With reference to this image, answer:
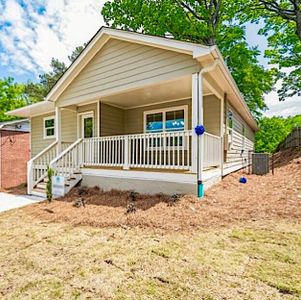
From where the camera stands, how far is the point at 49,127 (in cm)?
1236

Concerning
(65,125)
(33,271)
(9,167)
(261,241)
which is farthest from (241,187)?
(9,167)

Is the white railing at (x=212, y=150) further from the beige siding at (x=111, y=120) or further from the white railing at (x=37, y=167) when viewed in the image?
the white railing at (x=37, y=167)

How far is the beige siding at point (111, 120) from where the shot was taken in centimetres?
935

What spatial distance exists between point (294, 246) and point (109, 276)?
2715 millimetres

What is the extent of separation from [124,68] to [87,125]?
154 inches

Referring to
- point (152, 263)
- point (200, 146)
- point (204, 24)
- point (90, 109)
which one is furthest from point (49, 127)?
point (204, 24)

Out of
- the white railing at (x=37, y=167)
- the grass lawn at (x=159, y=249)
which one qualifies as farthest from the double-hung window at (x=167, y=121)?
the white railing at (x=37, y=167)

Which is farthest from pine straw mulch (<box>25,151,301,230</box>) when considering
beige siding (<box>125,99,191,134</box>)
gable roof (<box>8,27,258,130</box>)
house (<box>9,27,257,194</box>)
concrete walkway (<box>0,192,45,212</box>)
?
beige siding (<box>125,99,191,134</box>)

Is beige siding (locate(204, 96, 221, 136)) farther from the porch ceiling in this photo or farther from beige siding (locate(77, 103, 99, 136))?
beige siding (locate(77, 103, 99, 136))

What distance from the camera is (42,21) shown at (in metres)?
13.1

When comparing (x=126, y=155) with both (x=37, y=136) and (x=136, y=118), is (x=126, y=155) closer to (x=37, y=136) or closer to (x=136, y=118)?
(x=136, y=118)

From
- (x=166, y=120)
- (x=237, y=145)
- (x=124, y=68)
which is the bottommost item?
(x=237, y=145)

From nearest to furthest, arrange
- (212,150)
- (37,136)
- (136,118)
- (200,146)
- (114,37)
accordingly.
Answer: (200,146) < (212,150) < (114,37) < (136,118) < (37,136)

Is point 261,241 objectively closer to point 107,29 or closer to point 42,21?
point 107,29
